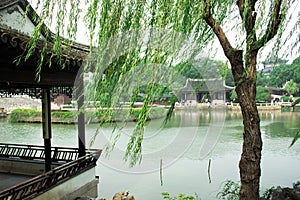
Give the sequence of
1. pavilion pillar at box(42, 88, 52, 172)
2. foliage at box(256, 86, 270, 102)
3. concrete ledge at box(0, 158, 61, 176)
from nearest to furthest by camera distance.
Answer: pavilion pillar at box(42, 88, 52, 172) < concrete ledge at box(0, 158, 61, 176) < foliage at box(256, 86, 270, 102)

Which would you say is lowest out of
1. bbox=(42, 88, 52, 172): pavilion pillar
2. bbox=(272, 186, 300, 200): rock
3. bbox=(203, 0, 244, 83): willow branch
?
bbox=(272, 186, 300, 200): rock

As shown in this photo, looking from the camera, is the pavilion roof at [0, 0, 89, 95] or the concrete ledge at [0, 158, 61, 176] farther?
the concrete ledge at [0, 158, 61, 176]

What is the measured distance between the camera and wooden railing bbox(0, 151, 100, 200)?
2430 mm

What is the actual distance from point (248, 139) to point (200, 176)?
4277mm

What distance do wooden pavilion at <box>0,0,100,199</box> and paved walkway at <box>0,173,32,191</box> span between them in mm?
272

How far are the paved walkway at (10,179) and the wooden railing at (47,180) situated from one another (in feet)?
2.61

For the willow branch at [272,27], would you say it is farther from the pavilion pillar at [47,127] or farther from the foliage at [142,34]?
the pavilion pillar at [47,127]

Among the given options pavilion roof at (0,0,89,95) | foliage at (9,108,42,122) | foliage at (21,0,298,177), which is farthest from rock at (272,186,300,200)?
foliage at (9,108,42,122)

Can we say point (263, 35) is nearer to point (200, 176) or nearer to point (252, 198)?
point (252, 198)

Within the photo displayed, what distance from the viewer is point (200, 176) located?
5.77 meters

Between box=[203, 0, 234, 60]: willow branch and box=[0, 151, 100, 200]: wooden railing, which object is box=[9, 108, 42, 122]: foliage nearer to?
box=[0, 151, 100, 200]: wooden railing

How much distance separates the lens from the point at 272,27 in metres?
1.68

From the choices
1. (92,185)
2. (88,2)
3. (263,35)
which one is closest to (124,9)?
(88,2)

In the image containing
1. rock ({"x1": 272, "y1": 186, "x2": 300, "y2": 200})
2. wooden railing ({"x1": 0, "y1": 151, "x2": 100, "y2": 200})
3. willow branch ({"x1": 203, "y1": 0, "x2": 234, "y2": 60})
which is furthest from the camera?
rock ({"x1": 272, "y1": 186, "x2": 300, "y2": 200})
